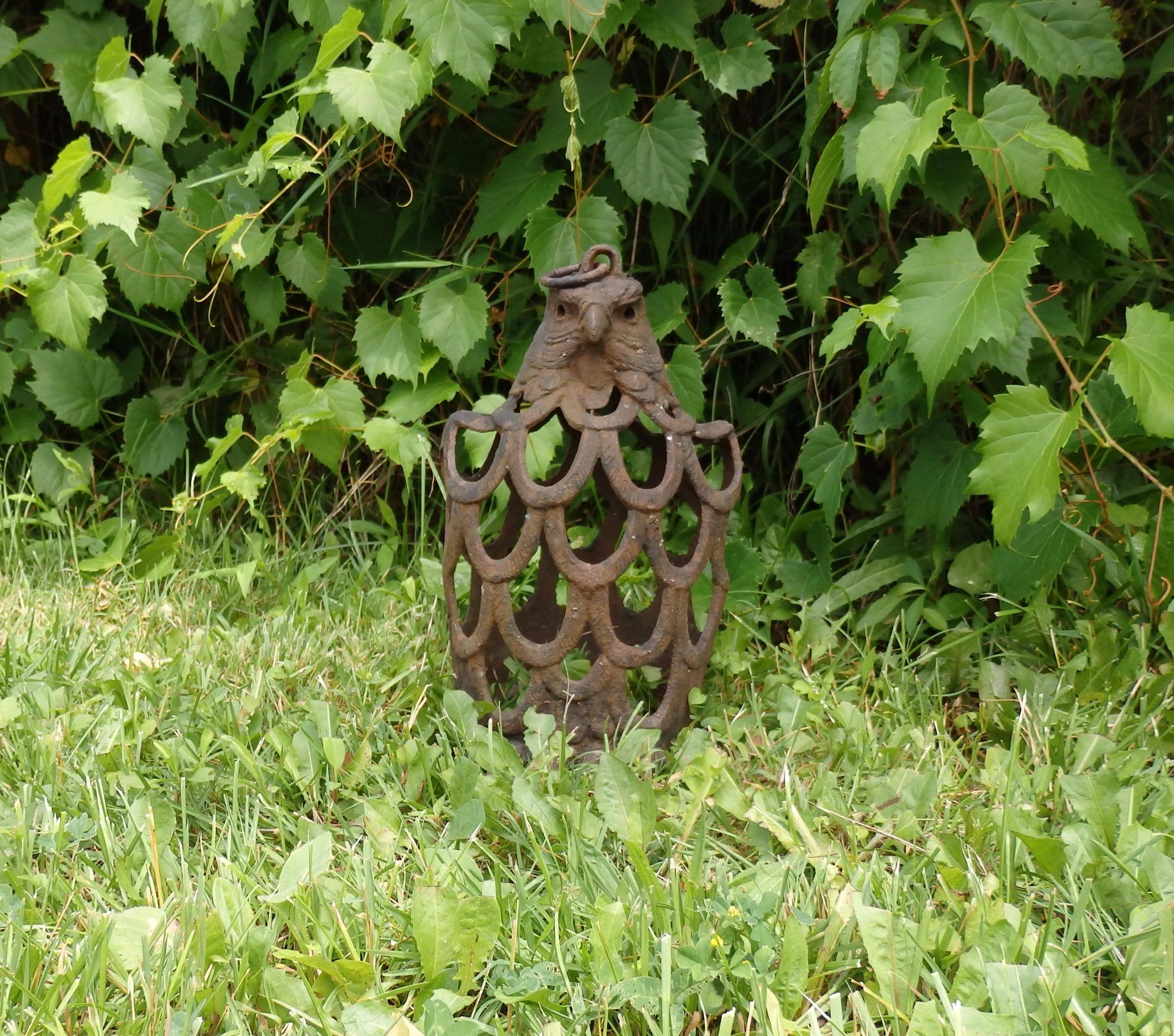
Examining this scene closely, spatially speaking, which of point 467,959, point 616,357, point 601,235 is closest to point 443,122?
point 601,235

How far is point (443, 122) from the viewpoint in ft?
8.25

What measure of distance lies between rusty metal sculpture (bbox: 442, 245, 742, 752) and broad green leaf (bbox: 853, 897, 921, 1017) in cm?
52

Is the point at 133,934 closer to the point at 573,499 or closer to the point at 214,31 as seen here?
the point at 573,499

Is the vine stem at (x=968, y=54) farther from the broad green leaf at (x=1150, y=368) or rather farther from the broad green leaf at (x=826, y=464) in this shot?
the broad green leaf at (x=826, y=464)

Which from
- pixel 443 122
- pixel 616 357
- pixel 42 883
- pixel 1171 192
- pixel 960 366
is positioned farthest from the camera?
pixel 443 122

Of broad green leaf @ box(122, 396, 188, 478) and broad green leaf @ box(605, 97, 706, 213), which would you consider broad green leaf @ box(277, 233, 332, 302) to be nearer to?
broad green leaf @ box(122, 396, 188, 478)

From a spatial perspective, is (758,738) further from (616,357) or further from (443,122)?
(443,122)

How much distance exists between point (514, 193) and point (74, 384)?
1041 mm

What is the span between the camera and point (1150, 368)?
5.55 ft

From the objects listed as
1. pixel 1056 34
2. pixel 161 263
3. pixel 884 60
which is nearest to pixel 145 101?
pixel 161 263

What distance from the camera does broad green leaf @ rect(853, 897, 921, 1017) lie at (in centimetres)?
122

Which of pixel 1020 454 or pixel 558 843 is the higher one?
pixel 1020 454

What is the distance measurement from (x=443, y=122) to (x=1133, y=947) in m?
1.93

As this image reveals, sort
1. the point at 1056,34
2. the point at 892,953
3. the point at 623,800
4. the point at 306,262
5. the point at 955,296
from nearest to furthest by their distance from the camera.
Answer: the point at 892,953 < the point at 623,800 < the point at 955,296 < the point at 1056,34 < the point at 306,262
